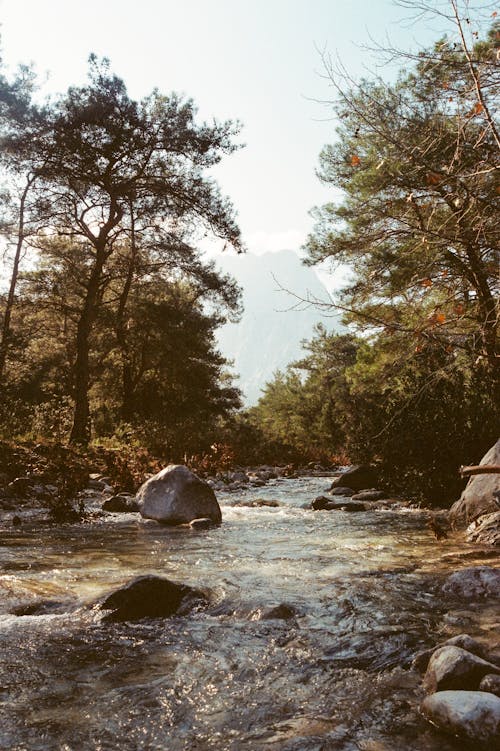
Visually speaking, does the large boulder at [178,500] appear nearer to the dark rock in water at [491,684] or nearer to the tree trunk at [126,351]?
the dark rock in water at [491,684]

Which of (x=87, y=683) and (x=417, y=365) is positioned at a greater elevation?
(x=417, y=365)

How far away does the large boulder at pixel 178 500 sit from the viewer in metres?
8.67

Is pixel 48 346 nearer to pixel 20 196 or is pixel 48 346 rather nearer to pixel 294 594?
pixel 20 196

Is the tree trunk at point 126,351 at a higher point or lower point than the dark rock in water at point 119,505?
higher

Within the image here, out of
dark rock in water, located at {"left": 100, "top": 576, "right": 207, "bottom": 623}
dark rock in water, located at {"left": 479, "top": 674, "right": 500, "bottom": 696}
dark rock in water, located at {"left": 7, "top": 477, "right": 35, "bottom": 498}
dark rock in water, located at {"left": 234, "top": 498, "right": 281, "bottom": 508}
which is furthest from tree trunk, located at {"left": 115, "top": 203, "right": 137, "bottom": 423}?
dark rock in water, located at {"left": 479, "top": 674, "right": 500, "bottom": 696}

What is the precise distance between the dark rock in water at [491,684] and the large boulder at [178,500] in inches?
246

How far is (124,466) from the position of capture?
11.9 meters

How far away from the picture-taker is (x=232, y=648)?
3561 millimetres

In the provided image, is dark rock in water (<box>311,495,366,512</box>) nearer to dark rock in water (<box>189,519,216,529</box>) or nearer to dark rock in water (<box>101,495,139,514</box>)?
dark rock in water (<box>189,519,216,529</box>)

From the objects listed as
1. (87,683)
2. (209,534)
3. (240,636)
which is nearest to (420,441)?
(209,534)

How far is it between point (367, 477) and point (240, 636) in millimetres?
10201

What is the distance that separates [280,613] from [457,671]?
5.28 feet

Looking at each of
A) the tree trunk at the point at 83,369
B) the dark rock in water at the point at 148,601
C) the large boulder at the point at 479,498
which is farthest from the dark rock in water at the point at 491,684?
the tree trunk at the point at 83,369

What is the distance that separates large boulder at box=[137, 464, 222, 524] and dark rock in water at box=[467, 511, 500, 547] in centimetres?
371
